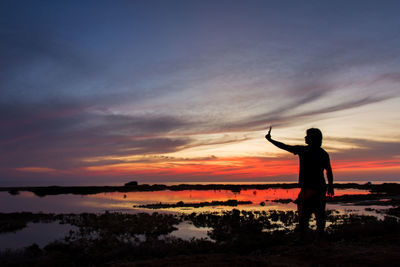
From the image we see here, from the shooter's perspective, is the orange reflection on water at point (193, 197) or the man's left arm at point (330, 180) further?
the orange reflection on water at point (193, 197)

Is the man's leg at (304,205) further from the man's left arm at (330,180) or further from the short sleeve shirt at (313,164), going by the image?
the man's left arm at (330,180)

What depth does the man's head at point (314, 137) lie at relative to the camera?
8281mm

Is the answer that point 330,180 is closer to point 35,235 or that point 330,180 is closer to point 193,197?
point 35,235

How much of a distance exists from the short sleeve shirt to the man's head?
13 cm

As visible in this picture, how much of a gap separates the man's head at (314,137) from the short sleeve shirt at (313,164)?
131 mm

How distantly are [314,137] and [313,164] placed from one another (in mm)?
703

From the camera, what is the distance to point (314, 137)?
27.2 ft

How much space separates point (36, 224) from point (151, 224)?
10.5 m

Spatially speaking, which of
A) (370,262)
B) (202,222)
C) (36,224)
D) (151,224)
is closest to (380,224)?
(370,262)

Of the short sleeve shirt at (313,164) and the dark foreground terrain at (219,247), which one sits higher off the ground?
the short sleeve shirt at (313,164)

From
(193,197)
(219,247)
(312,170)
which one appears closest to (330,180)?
(312,170)

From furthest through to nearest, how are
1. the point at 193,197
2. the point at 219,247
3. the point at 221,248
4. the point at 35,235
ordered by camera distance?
1. the point at 193,197
2. the point at 35,235
3. the point at 219,247
4. the point at 221,248

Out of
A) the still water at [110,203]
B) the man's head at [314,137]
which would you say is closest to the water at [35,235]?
the still water at [110,203]

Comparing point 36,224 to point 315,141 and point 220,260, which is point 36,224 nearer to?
point 220,260
